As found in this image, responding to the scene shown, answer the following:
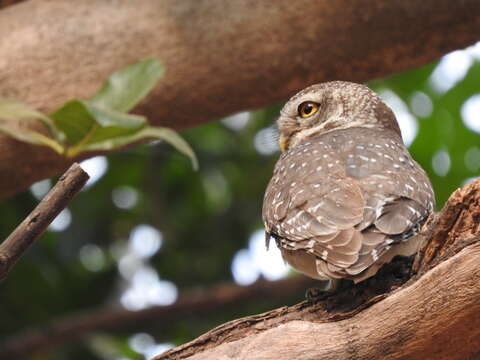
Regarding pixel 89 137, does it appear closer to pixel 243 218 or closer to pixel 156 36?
pixel 156 36

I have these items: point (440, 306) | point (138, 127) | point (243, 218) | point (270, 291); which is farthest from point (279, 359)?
point (243, 218)

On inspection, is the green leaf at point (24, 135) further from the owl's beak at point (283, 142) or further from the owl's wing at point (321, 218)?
the owl's beak at point (283, 142)

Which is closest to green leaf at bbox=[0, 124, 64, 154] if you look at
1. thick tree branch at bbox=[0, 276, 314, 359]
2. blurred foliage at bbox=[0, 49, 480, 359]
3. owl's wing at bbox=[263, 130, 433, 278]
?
owl's wing at bbox=[263, 130, 433, 278]

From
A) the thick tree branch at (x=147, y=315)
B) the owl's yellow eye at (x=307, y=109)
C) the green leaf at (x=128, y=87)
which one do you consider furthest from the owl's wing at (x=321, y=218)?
the thick tree branch at (x=147, y=315)

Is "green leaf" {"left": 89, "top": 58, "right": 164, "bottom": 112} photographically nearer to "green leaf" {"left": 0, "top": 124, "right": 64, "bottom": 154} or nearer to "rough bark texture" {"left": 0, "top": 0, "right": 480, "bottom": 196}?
"green leaf" {"left": 0, "top": 124, "right": 64, "bottom": 154}

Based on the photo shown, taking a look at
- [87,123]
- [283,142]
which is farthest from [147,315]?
[87,123]

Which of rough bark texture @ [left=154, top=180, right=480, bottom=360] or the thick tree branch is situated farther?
the thick tree branch
